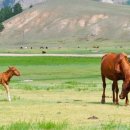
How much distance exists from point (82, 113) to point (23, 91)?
1409 cm

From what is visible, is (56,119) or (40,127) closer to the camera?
(40,127)

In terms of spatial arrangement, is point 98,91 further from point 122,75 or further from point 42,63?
point 42,63

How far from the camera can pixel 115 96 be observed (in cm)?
3052

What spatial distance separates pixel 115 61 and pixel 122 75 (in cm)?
84

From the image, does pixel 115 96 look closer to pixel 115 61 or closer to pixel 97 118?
pixel 115 61

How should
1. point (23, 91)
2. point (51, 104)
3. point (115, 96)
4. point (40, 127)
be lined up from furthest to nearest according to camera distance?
point (23, 91) < point (115, 96) < point (51, 104) < point (40, 127)

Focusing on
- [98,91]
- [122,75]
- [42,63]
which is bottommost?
[42,63]

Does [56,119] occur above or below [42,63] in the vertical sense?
above

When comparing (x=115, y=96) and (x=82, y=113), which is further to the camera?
(x=115, y=96)

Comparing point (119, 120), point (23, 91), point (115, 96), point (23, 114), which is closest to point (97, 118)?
point (119, 120)

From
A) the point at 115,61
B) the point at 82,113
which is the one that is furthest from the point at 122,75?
the point at 82,113

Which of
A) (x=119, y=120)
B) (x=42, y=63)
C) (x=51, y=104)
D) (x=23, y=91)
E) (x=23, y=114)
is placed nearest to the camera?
(x=119, y=120)

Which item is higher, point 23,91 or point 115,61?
point 115,61

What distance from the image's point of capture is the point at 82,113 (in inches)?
946
